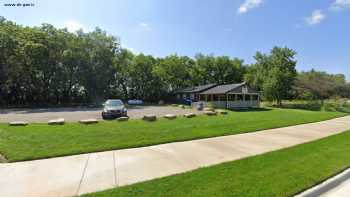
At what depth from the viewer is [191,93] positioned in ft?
121

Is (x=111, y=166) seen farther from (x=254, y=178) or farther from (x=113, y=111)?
(x=113, y=111)

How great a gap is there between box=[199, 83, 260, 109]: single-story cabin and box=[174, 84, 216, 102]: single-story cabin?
7.47 feet

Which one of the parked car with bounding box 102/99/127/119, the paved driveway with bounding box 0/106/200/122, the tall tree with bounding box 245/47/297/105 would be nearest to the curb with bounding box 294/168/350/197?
the paved driveway with bounding box 0/106/200/122

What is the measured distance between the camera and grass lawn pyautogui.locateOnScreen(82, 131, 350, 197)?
12.0 feet

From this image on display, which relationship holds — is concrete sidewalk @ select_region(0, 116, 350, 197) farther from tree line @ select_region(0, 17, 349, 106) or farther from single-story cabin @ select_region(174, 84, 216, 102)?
tree line @ select_region(0, 17, 349, 106)

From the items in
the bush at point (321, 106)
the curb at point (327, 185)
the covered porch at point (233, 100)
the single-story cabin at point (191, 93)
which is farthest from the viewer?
the single-story cabin at point (191, 93)

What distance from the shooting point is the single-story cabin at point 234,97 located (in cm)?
2889

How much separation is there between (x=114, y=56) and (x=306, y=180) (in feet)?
129

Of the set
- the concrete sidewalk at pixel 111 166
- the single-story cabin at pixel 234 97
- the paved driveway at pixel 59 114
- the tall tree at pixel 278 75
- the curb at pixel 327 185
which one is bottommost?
the curb at pixel 327 185

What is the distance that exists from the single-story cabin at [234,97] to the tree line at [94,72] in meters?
6.16

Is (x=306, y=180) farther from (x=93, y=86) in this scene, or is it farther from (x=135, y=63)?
(x=135, y=63)

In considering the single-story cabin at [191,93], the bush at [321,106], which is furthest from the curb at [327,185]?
the single-story cabin at [191,93]

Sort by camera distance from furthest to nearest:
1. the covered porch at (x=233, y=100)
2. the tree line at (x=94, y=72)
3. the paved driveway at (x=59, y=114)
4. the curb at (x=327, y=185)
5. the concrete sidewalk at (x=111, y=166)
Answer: the tree line at (x=94, y=72) → the covered porch at (x=233, y=100) → the paved driveway at (x=59, y=114) → the concrete sidewalk at (x=111, y=166) → the curb at (x=327, y=185)

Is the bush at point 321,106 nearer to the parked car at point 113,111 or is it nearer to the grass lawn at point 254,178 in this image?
the parked car at point 113,111
